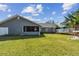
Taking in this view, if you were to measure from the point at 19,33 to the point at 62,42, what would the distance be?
2103mm

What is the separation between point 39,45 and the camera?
997 cm

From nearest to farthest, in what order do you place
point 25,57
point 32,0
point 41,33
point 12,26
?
point 25,57 < point 32,0 < point 41,33 < point 12,26

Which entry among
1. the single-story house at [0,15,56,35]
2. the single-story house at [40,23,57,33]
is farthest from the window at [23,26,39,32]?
the single-story house at [40,23,57,33]

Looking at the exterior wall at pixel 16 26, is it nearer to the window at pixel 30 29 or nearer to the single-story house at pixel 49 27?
the window at pixel 30 29

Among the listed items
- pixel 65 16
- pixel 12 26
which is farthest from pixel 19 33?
pixel 65 16

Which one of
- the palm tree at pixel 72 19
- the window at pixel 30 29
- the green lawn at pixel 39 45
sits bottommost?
the green lawn at pixel 39 45

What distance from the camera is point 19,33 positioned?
10.9 m

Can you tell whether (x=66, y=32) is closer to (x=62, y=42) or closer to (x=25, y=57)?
(x=62, y=42)

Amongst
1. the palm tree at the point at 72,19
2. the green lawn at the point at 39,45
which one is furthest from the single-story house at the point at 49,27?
the palm tree at the point at 72,19

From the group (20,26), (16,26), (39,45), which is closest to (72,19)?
(39,45)

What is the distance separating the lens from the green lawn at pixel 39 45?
373 inches

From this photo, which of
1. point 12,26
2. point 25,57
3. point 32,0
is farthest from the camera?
point 12,26

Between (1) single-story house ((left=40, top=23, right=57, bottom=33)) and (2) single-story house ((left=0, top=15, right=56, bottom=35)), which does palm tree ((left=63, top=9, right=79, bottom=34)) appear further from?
(2) single-story house ((left=0, top=15, right=56, bottom=35))

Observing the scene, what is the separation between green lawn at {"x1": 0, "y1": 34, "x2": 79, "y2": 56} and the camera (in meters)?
9.47
